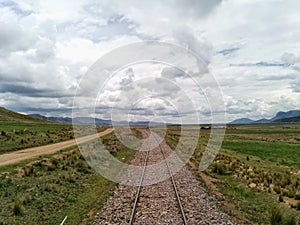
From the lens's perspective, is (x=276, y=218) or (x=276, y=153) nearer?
(x=276, y=218)

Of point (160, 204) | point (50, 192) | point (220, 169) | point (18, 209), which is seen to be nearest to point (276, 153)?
point (220, 169)

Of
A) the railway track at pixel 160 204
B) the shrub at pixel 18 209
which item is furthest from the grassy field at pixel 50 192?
the railway track at pixel 160 204

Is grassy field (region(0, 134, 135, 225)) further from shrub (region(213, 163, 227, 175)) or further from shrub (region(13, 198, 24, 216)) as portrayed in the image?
shrub (region(213, 163, 227, 175))

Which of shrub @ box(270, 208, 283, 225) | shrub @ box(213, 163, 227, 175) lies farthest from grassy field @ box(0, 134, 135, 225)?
shrub @ box(213, 163, 227, 175)

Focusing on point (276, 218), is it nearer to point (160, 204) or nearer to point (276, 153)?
point (160, 204)

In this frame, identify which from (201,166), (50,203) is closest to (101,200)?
(50,203)

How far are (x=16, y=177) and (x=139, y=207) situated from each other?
26.5 ft

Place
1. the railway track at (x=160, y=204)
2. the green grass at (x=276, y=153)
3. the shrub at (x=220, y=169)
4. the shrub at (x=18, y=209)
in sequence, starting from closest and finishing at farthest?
the railway track at (x=160, y=204) → the shrub at (x=18, y=209) → the shrub at (x=220, y=169) → the green grass at (x=276, y=153)

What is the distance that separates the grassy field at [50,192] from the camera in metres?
12.1

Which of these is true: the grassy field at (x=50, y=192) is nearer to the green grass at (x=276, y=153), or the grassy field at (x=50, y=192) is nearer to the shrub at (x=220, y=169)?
the shrub at (x=220, y=169)

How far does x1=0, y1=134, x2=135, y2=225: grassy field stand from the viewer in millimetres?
12055

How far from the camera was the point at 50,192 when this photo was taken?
50.4 ft

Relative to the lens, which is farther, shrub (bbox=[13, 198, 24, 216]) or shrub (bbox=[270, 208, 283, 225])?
shrub (bbox=[13, 198, 24, 216])

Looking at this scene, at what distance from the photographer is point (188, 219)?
11.3m
